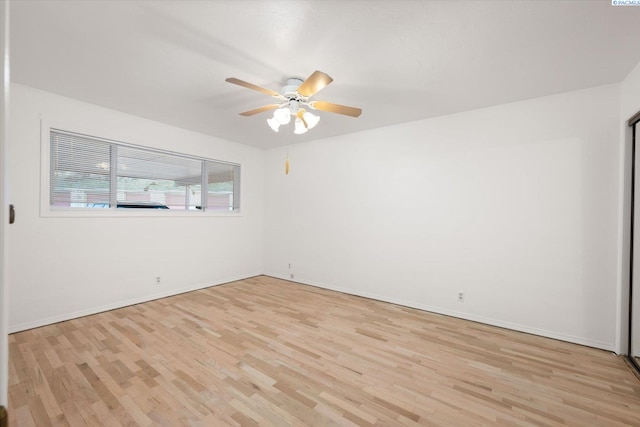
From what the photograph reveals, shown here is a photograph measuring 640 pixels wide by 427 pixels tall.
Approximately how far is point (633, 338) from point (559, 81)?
99.4 inches

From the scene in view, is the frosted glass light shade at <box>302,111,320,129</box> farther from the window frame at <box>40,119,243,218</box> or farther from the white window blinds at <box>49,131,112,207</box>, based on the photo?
the white window blinds at <box>49,131,112,207</box>

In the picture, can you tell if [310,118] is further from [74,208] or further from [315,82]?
[74,208]

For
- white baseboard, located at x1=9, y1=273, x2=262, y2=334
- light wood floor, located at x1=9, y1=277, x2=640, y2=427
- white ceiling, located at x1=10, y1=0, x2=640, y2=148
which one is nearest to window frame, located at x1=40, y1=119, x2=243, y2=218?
white ceiling, located at x1=10, y1=0, x2=640, y2=148

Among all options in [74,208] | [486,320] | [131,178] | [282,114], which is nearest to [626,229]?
[486,320]

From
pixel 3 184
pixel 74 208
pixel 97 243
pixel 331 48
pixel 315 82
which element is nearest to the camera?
pixel 3 184

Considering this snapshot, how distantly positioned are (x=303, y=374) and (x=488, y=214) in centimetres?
278

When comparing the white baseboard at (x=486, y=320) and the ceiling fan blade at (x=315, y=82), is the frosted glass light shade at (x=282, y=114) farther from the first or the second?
the white baseboard at (x=486, y=320)

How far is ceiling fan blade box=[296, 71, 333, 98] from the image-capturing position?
1915mm

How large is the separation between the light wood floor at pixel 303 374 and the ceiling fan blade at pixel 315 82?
2299 mm

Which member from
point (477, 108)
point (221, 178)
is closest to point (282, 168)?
point (221, 178)

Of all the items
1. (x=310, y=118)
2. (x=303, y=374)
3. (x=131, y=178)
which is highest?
(x=310, y=118)

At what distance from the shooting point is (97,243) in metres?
3.41

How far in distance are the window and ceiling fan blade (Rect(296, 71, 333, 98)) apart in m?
2.99

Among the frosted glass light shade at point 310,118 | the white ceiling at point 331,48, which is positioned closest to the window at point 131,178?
the white ceiling at point 331,48
